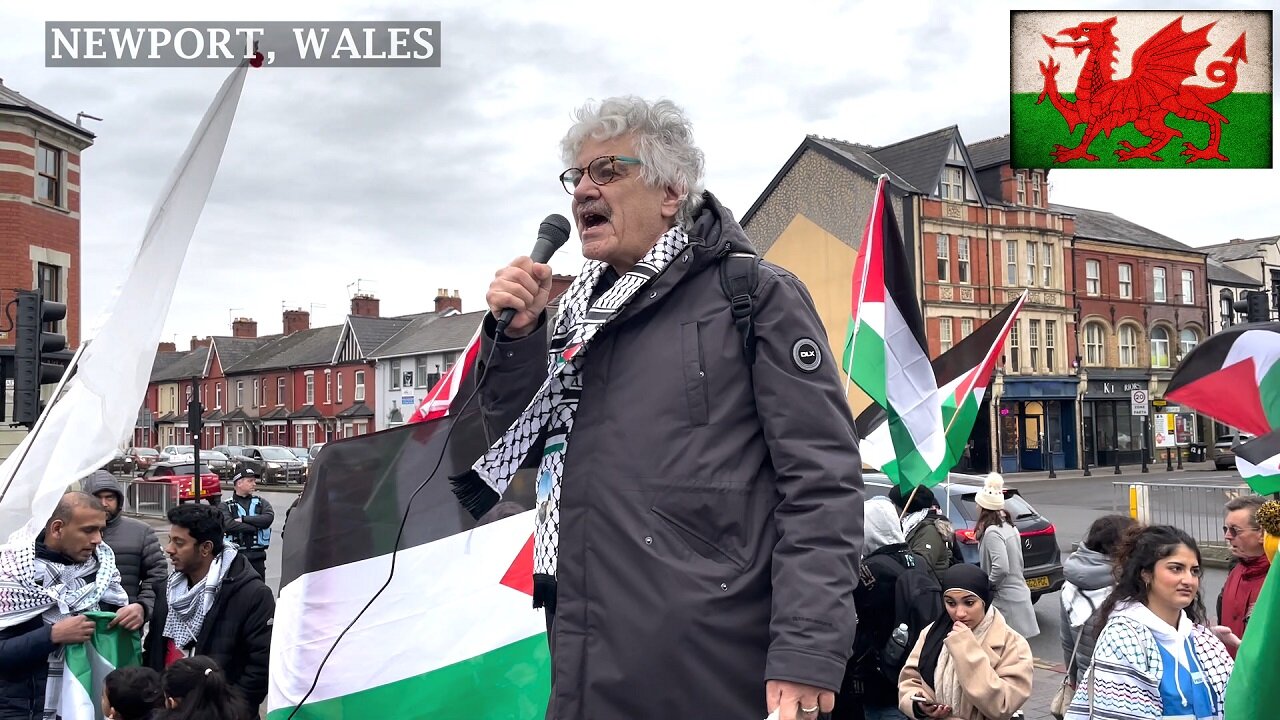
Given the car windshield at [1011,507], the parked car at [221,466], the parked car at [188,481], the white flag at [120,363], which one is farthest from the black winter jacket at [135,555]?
the parked car at [221,466]

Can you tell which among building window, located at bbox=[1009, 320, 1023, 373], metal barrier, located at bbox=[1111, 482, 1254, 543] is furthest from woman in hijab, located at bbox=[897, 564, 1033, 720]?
building window, located at bbox=[1009, 320, 1023, 373]

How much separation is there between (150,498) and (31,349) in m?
23.2

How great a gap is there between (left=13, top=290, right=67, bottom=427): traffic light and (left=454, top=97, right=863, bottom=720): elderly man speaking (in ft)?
23.6

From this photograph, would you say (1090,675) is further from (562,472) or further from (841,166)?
(841,166)

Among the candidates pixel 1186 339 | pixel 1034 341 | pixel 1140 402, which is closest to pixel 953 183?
pixel 1034 341

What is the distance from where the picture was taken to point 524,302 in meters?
2.48

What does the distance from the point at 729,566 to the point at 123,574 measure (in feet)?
17.3

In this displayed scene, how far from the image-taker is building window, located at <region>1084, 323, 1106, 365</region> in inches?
1874

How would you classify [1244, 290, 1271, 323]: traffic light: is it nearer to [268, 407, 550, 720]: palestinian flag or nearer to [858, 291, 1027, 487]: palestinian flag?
[858, 291, 1027, 487]: palestinian flag

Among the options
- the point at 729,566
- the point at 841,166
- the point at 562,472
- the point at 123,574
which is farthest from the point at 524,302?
the point at 841,166

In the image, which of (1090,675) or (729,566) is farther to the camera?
(1090,675)

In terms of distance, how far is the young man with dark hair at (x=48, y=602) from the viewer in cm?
464

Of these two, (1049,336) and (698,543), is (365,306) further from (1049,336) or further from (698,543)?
(698,543)

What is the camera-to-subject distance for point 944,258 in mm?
43219
